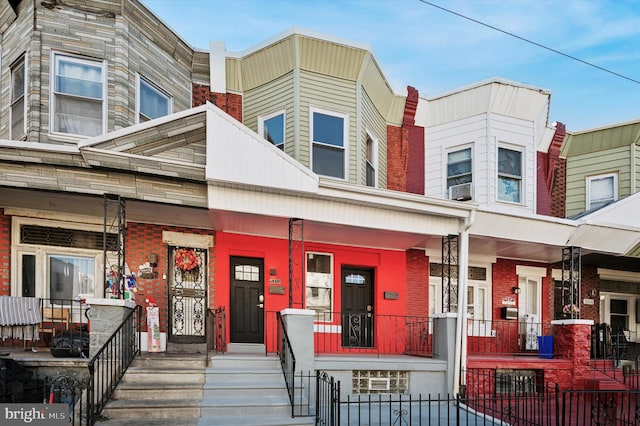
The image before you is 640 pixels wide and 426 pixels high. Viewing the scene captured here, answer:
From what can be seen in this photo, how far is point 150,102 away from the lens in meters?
11.6

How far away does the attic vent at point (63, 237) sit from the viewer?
10492 mm

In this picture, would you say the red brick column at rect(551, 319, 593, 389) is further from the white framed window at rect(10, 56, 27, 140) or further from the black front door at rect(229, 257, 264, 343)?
the white framed window at rect(10, 56, 27, 140)

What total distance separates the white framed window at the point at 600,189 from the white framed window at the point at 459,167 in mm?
5032

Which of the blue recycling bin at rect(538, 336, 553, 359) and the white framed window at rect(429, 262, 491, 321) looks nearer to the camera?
the blue recycling bin at rect(538, 336, 553, 359)

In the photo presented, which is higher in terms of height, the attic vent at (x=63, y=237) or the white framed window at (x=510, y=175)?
the white framed window at (x=510, y=175)

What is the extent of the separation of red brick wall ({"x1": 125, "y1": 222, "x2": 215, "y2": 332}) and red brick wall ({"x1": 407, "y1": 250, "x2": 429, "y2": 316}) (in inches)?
202

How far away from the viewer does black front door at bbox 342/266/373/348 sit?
13.0 m

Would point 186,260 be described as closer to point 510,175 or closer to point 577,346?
point 510,175

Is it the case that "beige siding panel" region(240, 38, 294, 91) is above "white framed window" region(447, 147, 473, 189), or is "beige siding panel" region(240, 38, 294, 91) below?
above

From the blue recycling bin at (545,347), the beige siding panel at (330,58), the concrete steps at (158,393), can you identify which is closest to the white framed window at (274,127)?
the beige siding panel at (330,58)

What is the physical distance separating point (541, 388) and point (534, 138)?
661 centimetres

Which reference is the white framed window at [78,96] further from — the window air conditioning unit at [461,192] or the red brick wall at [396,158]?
the window air conditioning unit at [461,192]

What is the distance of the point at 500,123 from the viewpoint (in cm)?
1400

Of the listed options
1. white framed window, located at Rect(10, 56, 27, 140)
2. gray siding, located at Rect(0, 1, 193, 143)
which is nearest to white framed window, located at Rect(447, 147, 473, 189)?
gray siding, located at Rect(0, 1, 193, 143)
